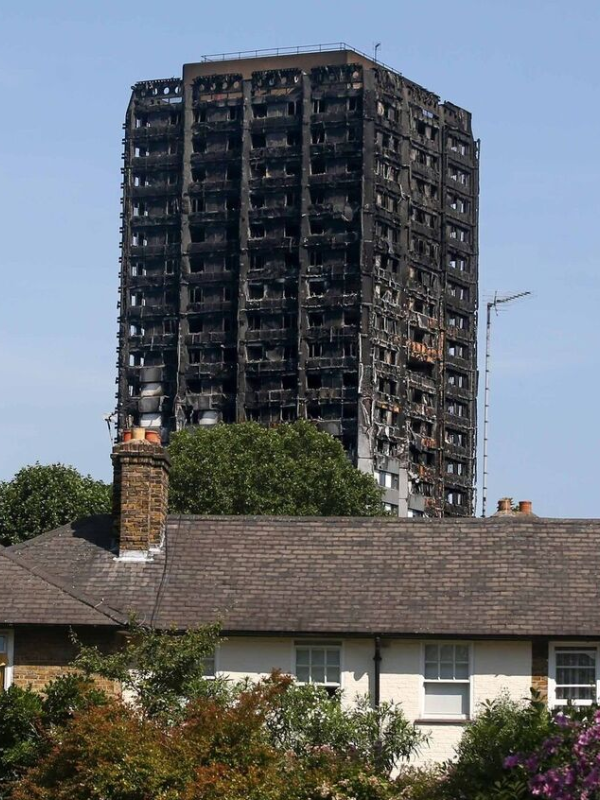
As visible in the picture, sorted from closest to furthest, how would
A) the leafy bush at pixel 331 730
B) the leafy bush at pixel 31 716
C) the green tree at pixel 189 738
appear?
1. the green tree at pixel 189 738
2. the leafy bush at pixel 31 716
3. the leafy bush at pixel 331 730

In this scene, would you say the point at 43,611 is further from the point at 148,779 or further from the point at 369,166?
the point at 369,166

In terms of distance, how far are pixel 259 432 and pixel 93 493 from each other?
14501 mm

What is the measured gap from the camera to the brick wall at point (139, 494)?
39969 mm

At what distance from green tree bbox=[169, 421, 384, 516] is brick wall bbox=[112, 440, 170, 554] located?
45.1 m

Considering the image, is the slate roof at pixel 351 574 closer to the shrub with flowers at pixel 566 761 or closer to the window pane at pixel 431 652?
the window pane at pixel 431 652

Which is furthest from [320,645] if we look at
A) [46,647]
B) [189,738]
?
[189,738]

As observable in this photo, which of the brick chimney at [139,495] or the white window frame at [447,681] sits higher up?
the brick chimney at [139,495]

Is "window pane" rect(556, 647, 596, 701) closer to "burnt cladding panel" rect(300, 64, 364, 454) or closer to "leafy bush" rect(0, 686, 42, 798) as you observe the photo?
"leafy bush" rect(0, 686, 42, 798)

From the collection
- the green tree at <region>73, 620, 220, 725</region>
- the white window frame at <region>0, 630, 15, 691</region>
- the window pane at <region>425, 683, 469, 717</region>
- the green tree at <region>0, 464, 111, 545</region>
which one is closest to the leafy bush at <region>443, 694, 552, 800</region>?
the green tree at <region>73, 620, 220, 725</region>

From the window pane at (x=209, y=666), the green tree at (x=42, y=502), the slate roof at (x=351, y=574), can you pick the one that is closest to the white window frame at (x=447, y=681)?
the slate roof at (x=351, y=574)

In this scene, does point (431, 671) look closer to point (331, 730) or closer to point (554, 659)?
point (554, 659)

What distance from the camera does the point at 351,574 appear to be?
3991cm

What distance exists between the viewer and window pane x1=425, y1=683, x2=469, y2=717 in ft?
124

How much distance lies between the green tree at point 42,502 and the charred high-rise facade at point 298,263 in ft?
242
